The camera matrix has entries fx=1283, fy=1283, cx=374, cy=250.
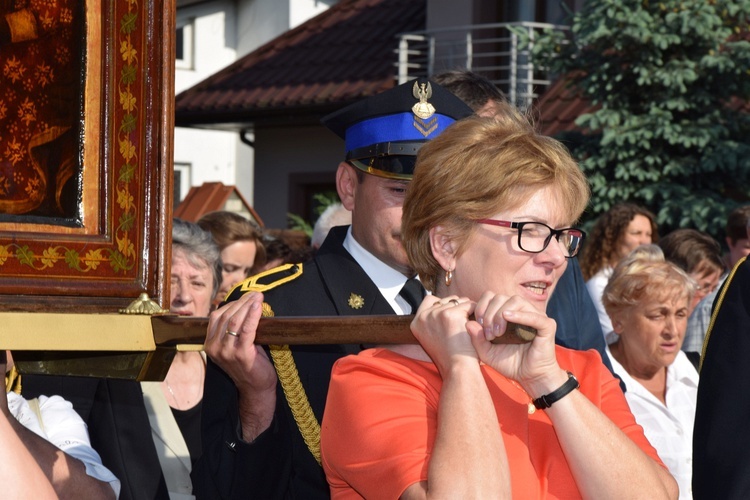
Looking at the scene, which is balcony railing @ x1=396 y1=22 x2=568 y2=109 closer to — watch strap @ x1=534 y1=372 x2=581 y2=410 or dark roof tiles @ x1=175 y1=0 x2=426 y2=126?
dark roof tiles @ x1=175 y1=0 x2=426 y2=126

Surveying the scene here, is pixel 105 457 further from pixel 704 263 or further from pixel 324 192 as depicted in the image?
pixel 324 192

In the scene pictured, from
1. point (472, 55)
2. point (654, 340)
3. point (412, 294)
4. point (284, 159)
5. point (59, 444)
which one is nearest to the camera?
point (59, 444)

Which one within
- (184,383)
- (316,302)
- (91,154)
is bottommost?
(184,383)

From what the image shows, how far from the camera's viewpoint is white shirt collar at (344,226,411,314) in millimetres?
3301

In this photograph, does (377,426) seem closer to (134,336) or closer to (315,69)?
(134,336)

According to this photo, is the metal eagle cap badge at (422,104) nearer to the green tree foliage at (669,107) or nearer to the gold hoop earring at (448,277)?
the gold hoop earring at (448,277)

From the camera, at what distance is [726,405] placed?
2.71 meters

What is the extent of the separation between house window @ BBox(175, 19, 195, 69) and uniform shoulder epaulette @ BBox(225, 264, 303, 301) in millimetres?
18505

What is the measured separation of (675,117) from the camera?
1131 cm

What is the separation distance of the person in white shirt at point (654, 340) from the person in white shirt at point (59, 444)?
2.46 metres

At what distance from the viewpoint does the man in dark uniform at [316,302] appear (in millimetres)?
3010

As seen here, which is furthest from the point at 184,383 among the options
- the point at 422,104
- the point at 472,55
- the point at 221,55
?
the point at 221,55

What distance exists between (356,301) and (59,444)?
0.82 m

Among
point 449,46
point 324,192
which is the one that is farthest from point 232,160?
point 449,46
